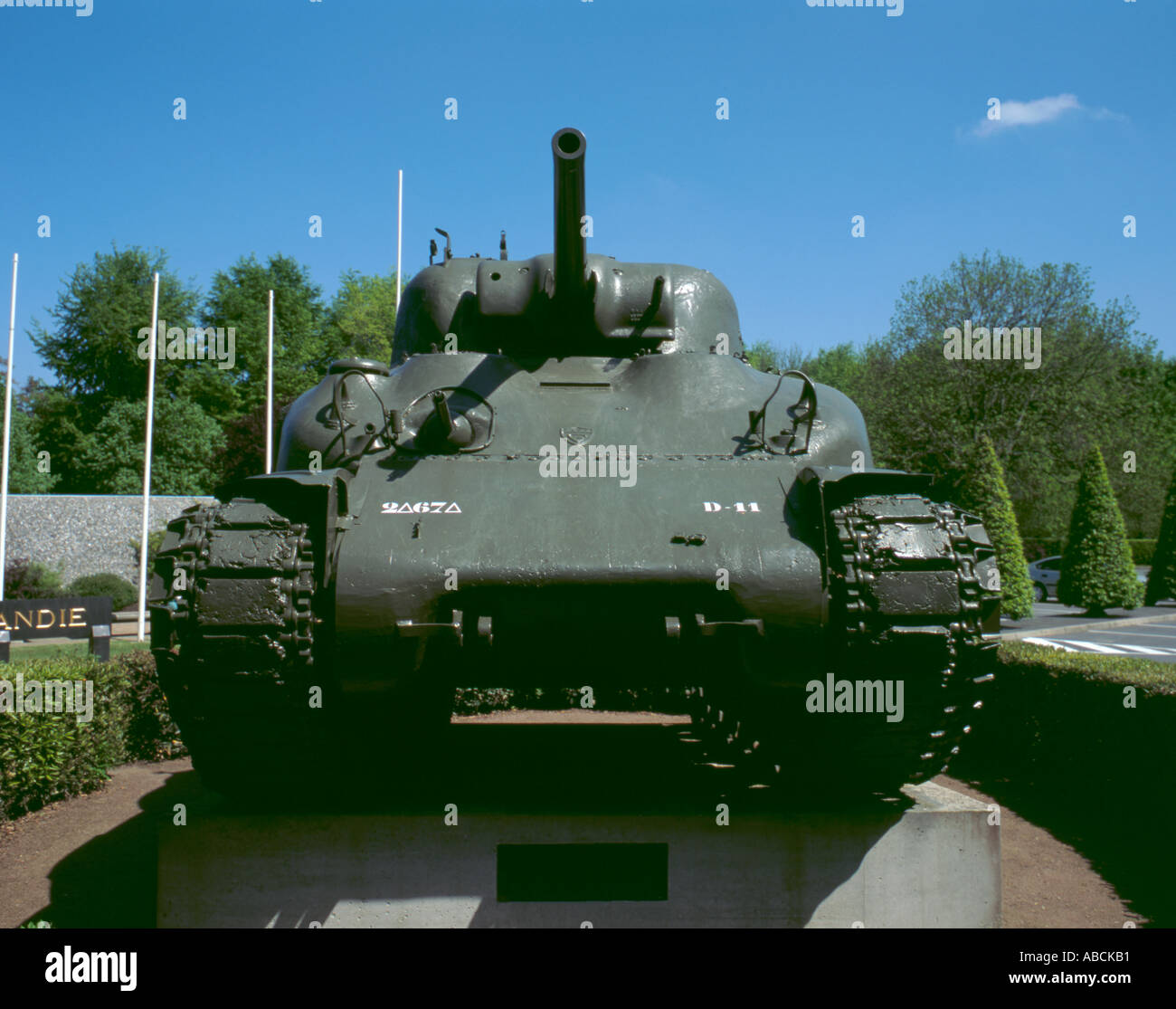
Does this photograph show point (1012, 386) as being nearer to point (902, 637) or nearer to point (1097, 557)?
point (1097, 557)

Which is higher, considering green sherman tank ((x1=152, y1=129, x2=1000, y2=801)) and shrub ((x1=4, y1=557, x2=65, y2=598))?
green sherman tank ((x1=152, y1=129, x2=1000, y2=801))

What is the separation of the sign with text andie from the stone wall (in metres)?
16.4

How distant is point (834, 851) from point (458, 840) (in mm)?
1937

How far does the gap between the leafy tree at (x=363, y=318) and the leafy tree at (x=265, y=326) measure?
75 cm

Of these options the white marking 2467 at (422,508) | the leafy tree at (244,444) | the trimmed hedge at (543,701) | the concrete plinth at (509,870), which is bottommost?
the trimmed hedge at (543,701)

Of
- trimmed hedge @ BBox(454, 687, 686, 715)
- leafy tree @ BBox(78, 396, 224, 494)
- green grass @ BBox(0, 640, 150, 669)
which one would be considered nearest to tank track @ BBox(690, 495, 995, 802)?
trimmed hedge @ BBox(454, 687, 686, 715)

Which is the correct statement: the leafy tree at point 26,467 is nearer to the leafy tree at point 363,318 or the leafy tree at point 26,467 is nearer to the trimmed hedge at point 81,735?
the leafy tree at point 363,318

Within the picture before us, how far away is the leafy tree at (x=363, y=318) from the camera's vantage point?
38781mm

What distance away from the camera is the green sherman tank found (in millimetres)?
4426

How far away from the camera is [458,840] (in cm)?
518

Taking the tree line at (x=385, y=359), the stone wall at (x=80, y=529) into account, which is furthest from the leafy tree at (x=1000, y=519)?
the stone wall at (x=80, y=529)

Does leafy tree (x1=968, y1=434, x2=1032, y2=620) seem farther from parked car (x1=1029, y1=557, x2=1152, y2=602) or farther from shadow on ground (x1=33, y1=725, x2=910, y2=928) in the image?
shadow on ground (x1=33, y1=725, x2=910, y2=928)

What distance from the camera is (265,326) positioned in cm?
4394

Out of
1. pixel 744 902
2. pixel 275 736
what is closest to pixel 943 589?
pixel 744 902
